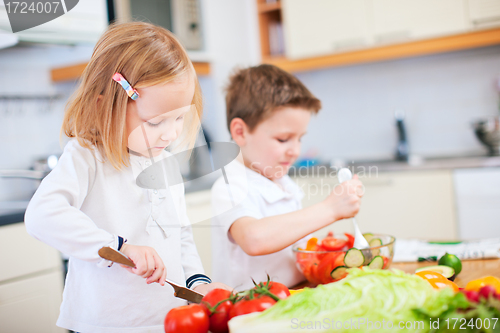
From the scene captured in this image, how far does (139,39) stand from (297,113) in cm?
49

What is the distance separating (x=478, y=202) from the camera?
6.66 feet

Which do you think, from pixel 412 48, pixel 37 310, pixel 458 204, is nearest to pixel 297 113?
pixel 37 310

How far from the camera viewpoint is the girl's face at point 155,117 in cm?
65

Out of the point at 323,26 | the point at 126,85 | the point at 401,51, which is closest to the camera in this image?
the point at 126,85

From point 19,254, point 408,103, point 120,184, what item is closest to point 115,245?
point 120,184

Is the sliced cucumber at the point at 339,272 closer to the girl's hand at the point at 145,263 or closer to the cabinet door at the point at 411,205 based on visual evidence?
the girl's hand at the point at 145,263

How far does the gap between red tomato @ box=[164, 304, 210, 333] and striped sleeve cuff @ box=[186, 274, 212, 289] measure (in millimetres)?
223

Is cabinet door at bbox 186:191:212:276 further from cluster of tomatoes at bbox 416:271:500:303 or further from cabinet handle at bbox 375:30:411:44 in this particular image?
cabinet handle at bbox 375:30:411:44

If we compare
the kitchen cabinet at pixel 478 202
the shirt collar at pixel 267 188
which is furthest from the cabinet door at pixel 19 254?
the kitchen cabinet at pixel 478 202

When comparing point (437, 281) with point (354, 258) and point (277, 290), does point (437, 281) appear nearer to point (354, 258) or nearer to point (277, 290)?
point (354, 258)

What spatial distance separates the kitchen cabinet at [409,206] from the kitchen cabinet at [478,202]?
0.12 ft

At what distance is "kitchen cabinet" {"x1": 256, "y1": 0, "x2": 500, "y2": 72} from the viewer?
2.26 metres

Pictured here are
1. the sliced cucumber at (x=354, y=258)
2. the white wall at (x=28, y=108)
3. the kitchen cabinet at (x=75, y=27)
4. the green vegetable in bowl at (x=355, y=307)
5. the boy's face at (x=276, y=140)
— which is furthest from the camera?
the white wall at (x=28, y=108)

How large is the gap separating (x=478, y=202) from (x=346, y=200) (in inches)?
58.4
